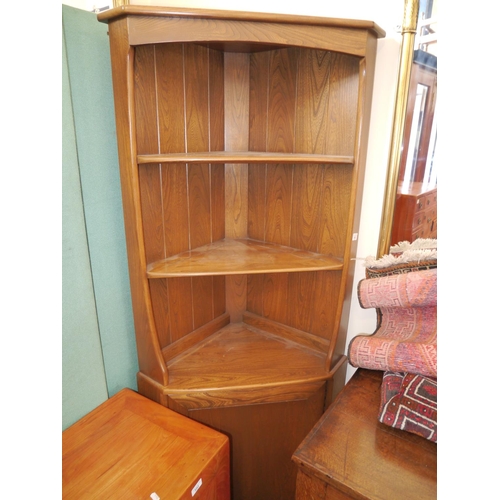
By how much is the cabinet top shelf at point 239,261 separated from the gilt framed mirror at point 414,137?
0.99 ft

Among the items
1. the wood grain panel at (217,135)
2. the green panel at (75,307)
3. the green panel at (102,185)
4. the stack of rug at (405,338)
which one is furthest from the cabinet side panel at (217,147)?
the stack of rug at (405,338)

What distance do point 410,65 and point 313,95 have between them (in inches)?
13.9

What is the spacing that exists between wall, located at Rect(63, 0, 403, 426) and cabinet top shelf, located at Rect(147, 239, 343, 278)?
7.4 inches

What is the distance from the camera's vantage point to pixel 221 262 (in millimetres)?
1469

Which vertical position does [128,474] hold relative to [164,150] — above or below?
below

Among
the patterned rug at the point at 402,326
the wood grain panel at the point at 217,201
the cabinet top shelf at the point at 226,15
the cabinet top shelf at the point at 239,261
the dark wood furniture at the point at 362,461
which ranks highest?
the cabinet top shelf at the point at 226,15

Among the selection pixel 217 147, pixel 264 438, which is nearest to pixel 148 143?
pixel 217 147

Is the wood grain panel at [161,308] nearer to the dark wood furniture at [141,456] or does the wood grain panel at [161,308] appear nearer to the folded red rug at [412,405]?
the dark wood furniture at [141,456]

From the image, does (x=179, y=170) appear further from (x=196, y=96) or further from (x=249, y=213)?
(x=249, y=213)

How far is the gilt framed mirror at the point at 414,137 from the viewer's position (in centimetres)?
125

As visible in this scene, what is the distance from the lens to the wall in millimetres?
1251

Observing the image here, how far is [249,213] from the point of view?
1.78m
